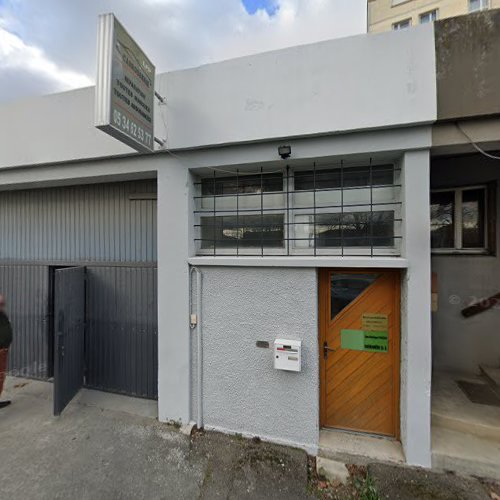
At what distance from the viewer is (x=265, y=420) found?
3428 millimetres

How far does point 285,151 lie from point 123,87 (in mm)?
1818

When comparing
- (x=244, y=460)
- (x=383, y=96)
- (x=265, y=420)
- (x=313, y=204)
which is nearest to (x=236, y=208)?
(x=313, y=204)

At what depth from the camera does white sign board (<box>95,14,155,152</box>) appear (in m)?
2.64

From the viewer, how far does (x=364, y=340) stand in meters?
3.38

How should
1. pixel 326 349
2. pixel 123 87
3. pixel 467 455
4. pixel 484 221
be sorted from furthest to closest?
pixel 484 221 < pixel 326 349 < pixel 467 455 < pixel 123 87

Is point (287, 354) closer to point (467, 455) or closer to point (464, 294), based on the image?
point (467, 455)

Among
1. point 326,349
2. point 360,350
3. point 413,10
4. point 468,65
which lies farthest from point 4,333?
point 413,10

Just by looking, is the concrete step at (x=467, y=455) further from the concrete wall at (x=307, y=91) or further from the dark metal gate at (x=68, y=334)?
the dark metal gate at (x=68, y=334)

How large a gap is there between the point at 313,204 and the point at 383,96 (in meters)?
1.35

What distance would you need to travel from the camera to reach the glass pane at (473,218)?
4641mm

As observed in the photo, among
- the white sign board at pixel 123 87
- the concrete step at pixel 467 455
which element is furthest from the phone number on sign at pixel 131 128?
the concrete step at pixel 467 455

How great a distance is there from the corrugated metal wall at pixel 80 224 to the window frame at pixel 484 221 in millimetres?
4937

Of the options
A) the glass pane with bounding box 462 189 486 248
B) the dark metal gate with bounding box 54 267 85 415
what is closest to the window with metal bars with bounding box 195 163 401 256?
the dark metal gate with bounding box 54 267 85 415

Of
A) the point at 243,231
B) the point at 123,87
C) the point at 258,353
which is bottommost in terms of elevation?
the point at 258,353
